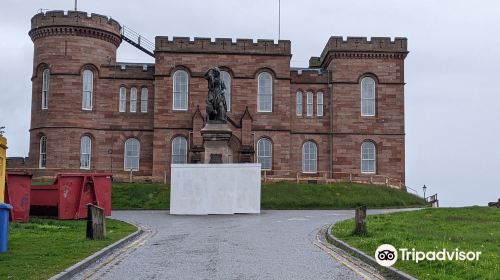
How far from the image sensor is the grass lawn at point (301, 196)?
3638cm

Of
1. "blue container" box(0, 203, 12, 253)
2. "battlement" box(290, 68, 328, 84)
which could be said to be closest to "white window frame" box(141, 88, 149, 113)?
"battlement" box(290, 68, 328, 84)

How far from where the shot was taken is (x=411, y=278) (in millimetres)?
11594

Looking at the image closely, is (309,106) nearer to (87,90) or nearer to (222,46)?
(222,46)

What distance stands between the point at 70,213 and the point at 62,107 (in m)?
20.4

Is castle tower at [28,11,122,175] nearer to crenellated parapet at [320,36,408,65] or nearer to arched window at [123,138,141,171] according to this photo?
arched window at [123,138,141,171]

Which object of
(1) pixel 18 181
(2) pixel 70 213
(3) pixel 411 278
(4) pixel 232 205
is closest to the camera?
(3) pixel 411 278

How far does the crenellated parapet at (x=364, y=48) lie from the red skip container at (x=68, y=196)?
24717mm

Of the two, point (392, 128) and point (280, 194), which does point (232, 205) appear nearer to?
point (280, 194)

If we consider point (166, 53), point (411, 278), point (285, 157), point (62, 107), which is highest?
point (166, 53)

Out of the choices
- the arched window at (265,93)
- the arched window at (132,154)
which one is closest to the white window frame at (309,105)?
the arched window at (265,93)

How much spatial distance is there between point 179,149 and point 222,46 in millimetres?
7421

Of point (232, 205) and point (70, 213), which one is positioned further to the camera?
point (232, 205)

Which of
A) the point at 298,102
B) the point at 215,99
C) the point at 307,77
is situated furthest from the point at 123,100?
the point at 215,99

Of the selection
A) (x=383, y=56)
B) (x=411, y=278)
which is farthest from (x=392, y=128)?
(x=411, y=278)
